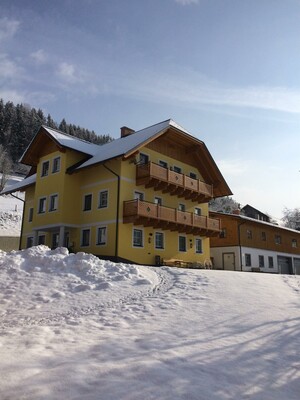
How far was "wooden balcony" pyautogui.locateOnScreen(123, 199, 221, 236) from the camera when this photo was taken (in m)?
25.2

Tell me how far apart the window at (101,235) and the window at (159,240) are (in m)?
4.08

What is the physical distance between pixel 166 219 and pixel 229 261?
1424 centimetres

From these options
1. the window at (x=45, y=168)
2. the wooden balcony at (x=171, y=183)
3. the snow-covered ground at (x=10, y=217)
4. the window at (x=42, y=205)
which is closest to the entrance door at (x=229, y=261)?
the wooden balcony at (x=171, y=183)

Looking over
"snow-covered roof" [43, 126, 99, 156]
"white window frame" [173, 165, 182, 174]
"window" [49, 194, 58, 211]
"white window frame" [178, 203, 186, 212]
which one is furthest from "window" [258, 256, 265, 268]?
"window" [49, 194, 58, 211]

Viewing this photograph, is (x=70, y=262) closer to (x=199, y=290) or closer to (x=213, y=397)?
(x=199, y=290)

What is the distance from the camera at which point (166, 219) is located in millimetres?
26922

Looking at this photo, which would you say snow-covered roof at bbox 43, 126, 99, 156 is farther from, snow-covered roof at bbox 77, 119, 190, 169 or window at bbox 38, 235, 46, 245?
window at bbox 38, 235, 46, 245

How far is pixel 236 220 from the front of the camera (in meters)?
39.1

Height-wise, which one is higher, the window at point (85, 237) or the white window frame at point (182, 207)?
the white window frame at point (182, 207)

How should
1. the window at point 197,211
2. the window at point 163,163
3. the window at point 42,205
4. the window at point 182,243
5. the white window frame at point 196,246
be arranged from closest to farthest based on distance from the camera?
1. the window at point 42,205
2. the window at point 163,163
3. the window at point 182,243
4. the white window frame at point 196,246
5. the window at point 197,211

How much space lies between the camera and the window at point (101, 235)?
2619 centimetres

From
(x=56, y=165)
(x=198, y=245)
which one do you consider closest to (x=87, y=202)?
(x=56, y=165)

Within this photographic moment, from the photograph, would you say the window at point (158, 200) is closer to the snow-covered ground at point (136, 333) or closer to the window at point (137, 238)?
the window at point (137, 238)

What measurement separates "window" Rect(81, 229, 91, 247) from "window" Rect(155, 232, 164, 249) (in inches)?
193
